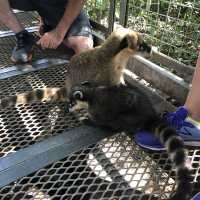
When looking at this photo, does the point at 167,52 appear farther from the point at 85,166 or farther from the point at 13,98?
the point at 85,166

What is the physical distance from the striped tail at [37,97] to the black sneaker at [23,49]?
752mm

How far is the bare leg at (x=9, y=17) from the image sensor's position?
3.94 meters

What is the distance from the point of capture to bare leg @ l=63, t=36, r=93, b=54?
3.84m

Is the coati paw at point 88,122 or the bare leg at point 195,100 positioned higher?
the bare leg at point 195,100

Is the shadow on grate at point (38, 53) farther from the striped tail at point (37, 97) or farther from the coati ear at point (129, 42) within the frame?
the striped tail at point (37, 97)

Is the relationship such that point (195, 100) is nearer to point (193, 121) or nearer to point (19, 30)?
point (193, 121)

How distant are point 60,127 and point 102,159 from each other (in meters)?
0.51

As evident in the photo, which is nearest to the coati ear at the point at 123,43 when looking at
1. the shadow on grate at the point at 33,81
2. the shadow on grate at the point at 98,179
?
the shadow on grate at the point at 33,81

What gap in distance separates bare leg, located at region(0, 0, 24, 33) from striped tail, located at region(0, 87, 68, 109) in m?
1.17

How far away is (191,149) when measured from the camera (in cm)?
242

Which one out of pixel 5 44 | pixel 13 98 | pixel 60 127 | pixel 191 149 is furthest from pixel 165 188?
pixel 5 44

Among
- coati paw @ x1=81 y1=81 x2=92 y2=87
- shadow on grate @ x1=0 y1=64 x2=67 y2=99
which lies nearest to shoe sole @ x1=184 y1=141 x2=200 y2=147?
coati paw @ x1=81 y1=81 x2=92 y2=87

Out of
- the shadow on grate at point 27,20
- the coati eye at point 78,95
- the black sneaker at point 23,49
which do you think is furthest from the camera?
the shadow on grate at point 27,20

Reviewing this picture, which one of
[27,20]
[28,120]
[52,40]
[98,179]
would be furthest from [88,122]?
[27,20]
